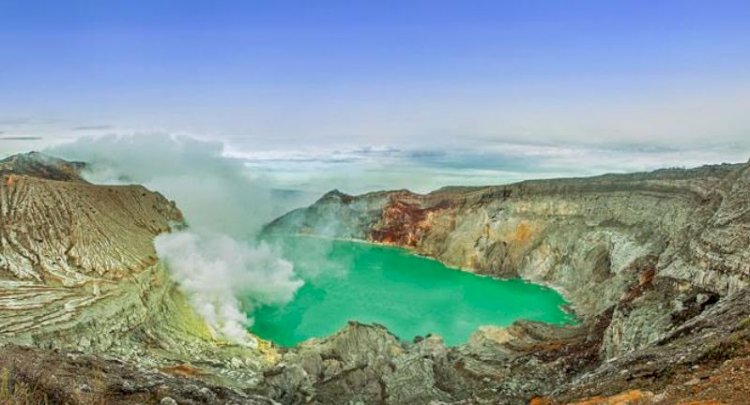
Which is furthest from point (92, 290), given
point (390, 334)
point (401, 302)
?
point (401, 302)

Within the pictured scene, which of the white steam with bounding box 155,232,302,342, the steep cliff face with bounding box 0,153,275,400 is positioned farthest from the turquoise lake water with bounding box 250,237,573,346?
the steep cliff face with bounding box 0,153,275,400

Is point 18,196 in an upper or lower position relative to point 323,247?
upper

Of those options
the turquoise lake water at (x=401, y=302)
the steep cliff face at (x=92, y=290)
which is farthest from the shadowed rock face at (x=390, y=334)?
the turquoise lake water at (x=401, y=302)

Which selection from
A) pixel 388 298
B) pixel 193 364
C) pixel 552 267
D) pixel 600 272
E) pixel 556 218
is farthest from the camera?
pixel 556 218

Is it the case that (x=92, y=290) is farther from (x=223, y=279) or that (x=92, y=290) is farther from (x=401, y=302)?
(x=401, y=302)

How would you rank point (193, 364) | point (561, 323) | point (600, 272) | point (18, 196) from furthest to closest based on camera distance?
point (600, 272)
point (561, 323)
point (18, 196)
point (193, 364)

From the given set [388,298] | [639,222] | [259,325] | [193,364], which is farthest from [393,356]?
[639,222]

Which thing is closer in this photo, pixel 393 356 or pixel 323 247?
pixel 393 356

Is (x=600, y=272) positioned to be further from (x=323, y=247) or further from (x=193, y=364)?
(x=323, y=247)

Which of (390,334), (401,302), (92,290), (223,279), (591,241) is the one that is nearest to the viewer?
(390,334)
